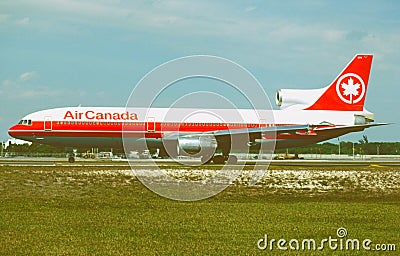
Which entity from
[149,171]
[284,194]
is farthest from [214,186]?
[149,171]

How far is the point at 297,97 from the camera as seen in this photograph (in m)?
54.3

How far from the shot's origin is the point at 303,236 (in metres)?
13.5

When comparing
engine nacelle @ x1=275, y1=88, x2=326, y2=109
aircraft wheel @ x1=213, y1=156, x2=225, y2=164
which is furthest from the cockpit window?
engine nacelle @ x1=275, y1=88, x2=326, y2=109

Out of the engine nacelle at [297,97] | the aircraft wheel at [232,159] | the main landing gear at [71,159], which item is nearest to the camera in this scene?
the aircraft wheel at [232,159]

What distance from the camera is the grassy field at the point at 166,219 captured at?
11.9 metres

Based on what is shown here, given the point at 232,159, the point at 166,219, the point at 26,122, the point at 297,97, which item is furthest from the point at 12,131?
the point at 166,219

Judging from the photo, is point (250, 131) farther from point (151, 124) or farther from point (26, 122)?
point (26, 122)

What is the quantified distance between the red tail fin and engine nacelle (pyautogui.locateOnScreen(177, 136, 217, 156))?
14208 millimetres

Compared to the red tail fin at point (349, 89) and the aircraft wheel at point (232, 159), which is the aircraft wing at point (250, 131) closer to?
the aircraft wheel at point (232, 159)

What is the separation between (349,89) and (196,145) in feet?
64.7

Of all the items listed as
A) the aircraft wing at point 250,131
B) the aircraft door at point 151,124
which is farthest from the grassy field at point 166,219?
the aircraft door at point 151,124

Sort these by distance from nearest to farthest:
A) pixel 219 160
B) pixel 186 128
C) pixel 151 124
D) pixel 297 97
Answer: pixel 151 124 → pixel 219 160 → pixel 186 128 → pixel 297 97

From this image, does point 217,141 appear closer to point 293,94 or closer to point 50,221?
point 293,94

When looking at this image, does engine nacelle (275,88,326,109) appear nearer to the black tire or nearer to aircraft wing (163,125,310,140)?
aircraft wing (163,125,310,140)
